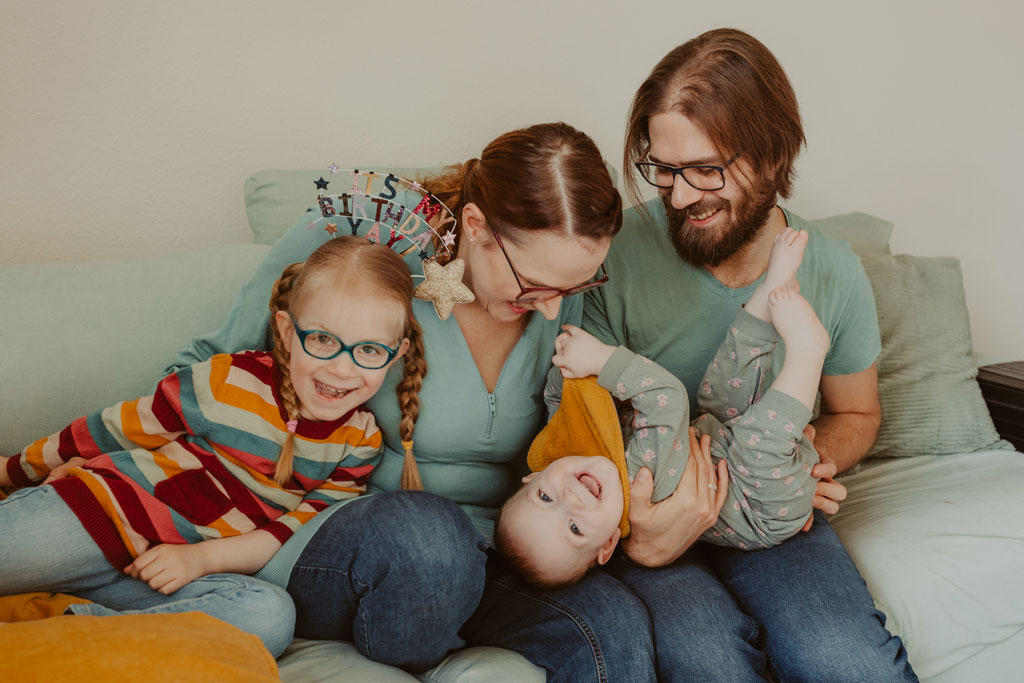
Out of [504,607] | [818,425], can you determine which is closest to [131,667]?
[504,607]

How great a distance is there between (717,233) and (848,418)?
1.94ft

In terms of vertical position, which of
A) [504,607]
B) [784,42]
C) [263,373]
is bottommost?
[504,607]

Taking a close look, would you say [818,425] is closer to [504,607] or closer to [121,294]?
[504,607]

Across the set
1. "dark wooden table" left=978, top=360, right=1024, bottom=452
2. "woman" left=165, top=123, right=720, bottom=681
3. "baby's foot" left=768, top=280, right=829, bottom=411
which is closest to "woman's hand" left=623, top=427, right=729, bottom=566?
"woman" left=165, top=123, right=720, bottom=681

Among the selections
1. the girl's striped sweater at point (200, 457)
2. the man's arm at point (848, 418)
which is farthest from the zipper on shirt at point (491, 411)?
the man's arm at point (848, 418)

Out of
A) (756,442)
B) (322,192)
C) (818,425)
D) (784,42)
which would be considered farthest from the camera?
(784,42)

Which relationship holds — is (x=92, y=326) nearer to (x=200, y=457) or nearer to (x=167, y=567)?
(x=200, y=457)

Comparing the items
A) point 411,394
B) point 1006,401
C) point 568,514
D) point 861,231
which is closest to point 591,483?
point 568,514

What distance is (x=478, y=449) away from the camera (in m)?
1.56

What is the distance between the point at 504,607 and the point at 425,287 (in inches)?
24.1

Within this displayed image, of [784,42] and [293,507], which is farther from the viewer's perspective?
[784,42]

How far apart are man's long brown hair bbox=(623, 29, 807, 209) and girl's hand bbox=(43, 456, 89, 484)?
4.25 feet

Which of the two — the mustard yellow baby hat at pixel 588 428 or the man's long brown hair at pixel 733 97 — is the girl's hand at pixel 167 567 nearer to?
the mustard yellow baby hat at pixel 588 428

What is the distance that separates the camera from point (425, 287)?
1.42m
